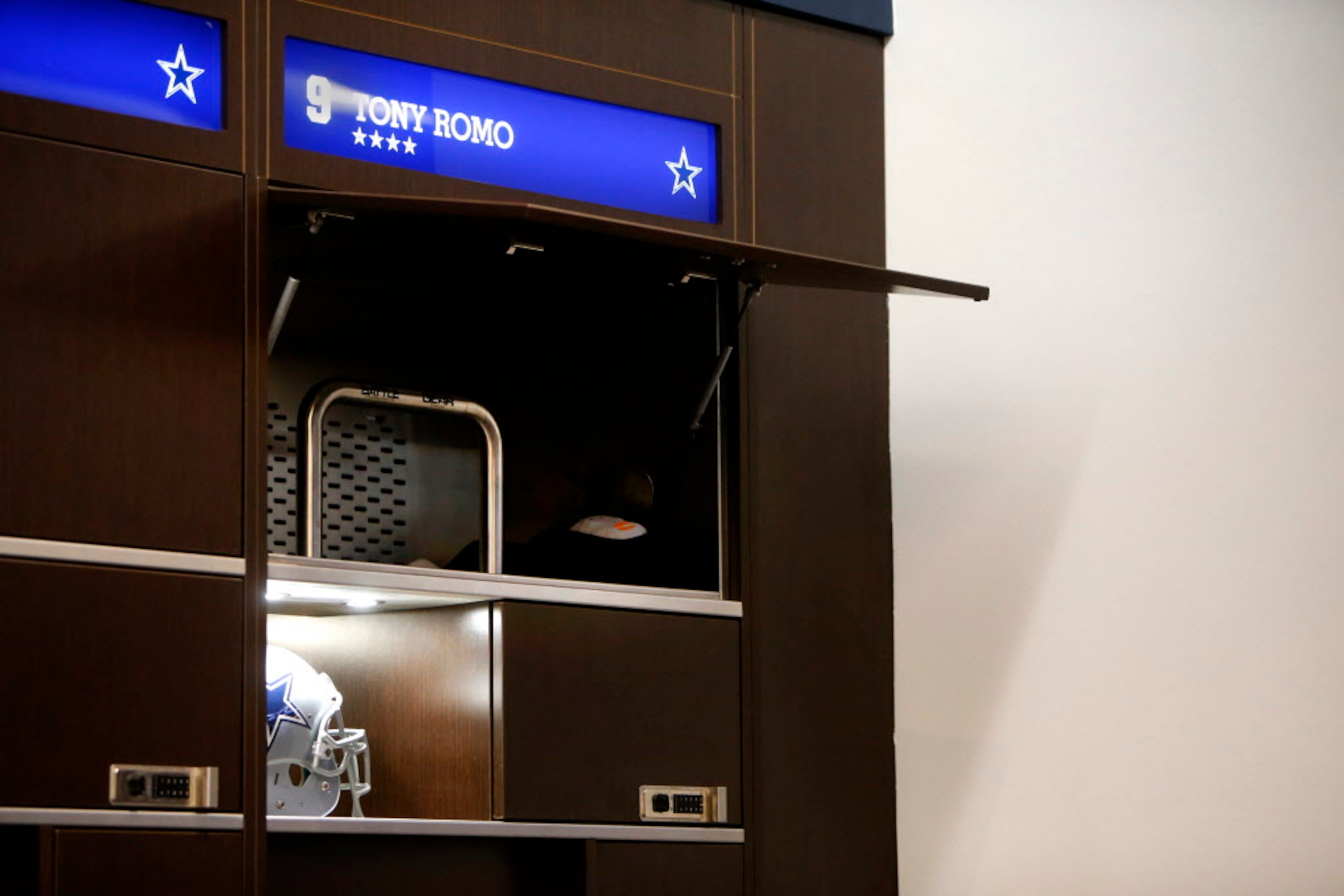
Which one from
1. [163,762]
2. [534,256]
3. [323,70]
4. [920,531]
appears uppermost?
[323,70]

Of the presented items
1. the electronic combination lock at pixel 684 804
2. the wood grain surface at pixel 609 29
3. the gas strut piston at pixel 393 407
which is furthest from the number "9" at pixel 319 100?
the electronic combination lock at pixel 684 804

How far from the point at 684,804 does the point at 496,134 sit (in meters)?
1.19

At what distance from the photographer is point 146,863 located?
2.77 meters

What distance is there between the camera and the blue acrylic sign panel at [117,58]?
9.34 ft

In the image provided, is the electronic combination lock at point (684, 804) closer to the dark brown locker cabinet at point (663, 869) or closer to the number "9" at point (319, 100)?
the dark brown locker cabinet at point (663, 869)

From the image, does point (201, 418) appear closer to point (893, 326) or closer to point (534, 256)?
point (534, 256)

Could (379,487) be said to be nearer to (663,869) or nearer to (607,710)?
(607,710)

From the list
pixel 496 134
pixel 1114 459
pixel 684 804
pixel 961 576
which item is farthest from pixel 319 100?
pixel 1114 459

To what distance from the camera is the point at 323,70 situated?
3141 millimetres

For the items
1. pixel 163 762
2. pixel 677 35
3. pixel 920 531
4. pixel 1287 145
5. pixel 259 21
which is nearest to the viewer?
pixel 163 762

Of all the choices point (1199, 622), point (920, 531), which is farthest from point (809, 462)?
point (1199, 622)

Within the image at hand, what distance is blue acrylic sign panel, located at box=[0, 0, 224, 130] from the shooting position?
2.85m

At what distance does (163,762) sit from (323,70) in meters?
1.13

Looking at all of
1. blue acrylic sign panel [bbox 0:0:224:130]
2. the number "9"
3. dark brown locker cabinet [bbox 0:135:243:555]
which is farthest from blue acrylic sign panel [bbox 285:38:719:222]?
dark brown locker cabinet [bbox 0:135:243:555]
